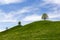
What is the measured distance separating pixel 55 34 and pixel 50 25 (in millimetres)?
16598

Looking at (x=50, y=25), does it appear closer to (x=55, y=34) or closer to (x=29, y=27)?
(x=29, y=27)

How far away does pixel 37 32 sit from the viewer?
2931 inches

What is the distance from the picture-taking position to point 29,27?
8594 centimetres

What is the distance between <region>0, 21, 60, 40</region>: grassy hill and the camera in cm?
6568

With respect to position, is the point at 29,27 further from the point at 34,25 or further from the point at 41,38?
the point at 41,38

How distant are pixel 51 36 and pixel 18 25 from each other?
117 ft

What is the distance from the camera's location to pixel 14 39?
216 feet

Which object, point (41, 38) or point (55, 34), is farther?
point (55, 34)

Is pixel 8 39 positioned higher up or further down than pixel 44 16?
further down

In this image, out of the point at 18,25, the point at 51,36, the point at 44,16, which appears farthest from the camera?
the point at 44,16

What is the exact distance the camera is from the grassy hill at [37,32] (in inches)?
2586

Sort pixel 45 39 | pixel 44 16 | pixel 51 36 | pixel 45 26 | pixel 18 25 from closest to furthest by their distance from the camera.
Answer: pixel 45 39
pixel 51 36
pixel 45 26
pixel 18 25
pixel 44 16

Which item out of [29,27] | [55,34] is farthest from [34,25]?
[55,34]

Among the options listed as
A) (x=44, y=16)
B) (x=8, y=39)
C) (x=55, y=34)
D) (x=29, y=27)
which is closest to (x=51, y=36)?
(x=55, y=34)
